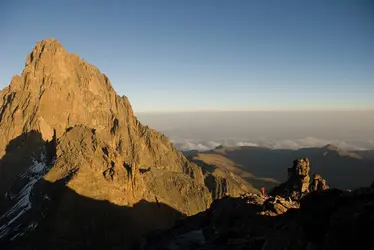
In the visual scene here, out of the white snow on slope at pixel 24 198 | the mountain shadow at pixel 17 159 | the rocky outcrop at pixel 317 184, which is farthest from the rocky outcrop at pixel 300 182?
the mountain shadow at pixel 17 159

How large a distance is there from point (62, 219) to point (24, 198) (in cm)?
3832

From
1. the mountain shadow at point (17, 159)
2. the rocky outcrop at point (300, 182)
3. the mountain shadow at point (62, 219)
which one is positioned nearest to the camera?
the rocky outcrop at point (300, 182)

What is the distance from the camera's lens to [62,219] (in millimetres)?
117875

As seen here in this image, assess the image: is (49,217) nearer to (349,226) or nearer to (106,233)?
(106,233)

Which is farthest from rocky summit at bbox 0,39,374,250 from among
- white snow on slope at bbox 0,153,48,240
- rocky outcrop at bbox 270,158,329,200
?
white snow on slope at bbox 0,153,48,240

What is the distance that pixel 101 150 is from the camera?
150875 mm

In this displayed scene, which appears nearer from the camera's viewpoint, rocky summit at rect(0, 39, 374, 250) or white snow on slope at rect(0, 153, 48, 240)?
rocky summit at rect(0, 39, 374, 250)

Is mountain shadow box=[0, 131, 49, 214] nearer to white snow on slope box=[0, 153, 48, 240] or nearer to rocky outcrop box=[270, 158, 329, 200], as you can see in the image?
white snow on slope box=[0, 153, 48, 240]

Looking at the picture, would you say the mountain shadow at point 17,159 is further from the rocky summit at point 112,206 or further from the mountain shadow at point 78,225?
the mountain shadow at point 78,225

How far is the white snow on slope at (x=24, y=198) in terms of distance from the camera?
12688cm

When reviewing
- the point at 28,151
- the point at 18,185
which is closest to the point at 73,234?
the point at 18,185

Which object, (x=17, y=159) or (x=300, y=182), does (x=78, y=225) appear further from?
(x=300, y=182)

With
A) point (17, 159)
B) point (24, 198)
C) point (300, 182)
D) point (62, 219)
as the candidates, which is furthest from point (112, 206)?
point (300, 182)

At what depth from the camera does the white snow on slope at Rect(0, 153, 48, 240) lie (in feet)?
416
